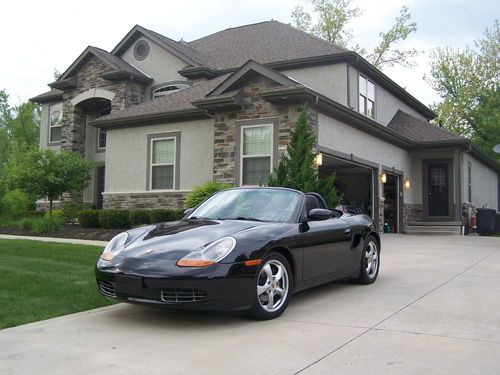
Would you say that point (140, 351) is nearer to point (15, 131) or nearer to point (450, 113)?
point (450, 113)

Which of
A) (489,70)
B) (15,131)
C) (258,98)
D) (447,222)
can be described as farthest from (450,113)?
(15,131)

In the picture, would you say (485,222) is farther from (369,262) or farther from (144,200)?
(369,262)

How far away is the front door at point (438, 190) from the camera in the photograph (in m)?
20.8

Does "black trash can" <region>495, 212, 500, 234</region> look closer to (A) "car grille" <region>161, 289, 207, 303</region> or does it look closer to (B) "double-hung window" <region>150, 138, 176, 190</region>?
(B) "double-hung window" <region>150, 138, 176, 190</region>

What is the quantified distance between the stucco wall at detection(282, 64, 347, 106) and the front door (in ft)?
21.1

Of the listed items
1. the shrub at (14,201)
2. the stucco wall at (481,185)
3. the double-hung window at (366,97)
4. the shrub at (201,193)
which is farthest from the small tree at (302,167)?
the shrub at (14,201)

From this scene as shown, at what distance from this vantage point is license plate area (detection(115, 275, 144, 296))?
4.51 meters

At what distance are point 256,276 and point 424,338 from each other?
1519mm

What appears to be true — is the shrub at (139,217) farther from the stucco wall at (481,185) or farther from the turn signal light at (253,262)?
the stucco wall at (481,185)

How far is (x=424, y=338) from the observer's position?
4184 millimetres

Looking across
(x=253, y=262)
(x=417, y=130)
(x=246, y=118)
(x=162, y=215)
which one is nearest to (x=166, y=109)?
(x=246, y=118)

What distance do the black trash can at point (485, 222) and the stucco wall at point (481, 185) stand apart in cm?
88

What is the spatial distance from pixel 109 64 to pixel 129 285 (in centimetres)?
1760

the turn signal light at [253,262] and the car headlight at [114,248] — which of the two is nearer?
the turn signal light at [253,262]
